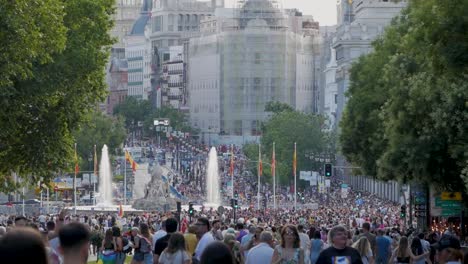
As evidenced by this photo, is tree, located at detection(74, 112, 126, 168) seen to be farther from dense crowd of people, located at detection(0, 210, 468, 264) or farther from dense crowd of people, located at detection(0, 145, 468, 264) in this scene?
dense crowd of people, located at detection(0, 210, 468, 264)

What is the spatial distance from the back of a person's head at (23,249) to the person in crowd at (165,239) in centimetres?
1216

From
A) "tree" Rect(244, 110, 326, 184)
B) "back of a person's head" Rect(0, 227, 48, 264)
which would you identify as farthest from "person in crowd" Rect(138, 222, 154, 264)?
"tree" Rect(244, 110, 326, 184)

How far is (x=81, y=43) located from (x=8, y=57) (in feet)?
48.7

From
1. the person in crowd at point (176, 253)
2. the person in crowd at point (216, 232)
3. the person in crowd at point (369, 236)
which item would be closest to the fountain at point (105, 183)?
the person in crowd at point (369, 236)

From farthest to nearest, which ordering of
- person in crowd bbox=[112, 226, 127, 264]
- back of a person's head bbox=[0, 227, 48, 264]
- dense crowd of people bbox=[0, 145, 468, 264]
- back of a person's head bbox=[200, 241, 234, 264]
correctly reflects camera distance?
person in crowd bbox=[112, 226, 127, 264]
back of a person's head bbox=[200, 241, 234, 264]
dense crowd of people bbox=[0, 145, 468, 264]
back of a person's head bbox=[0, 227, 48, 264]

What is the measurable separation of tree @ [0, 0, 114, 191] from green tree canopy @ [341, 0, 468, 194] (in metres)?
9.22

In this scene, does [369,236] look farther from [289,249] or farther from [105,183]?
[105,183]

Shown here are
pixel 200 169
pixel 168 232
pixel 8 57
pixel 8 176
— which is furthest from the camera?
pixel 200 169

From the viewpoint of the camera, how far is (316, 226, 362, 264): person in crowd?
17.4 meters

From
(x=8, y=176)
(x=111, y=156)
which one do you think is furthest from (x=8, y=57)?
(x=111, y=156)

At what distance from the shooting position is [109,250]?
97.1 feet

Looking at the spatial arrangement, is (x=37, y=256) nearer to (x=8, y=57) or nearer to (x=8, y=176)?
(x=8, y=57)

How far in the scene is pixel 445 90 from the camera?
44.4 m

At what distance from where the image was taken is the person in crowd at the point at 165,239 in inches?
844
